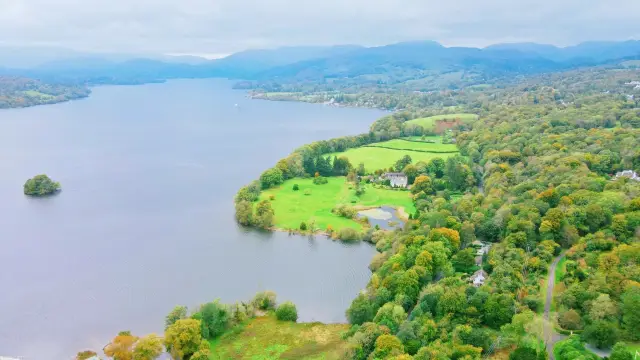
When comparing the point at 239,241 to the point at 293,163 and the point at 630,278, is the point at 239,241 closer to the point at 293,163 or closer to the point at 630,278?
the point at 293,163

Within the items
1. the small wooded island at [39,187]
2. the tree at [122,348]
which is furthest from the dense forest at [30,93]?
the tree at [122,348]

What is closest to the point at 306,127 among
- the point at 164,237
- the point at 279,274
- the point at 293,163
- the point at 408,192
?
the point at 293,163

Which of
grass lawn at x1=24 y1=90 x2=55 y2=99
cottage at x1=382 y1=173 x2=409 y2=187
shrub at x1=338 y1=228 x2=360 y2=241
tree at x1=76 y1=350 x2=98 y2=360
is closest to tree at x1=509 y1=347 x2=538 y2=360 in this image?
shrub at x1=338 y1=228 x2=360 y2=241

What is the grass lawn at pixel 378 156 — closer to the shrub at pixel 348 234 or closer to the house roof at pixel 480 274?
the shrub at pixel 348 234

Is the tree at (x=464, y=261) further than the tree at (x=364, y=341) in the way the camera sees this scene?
Yes

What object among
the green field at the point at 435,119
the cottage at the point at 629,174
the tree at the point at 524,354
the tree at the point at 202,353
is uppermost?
the green field at the point at 435,119
